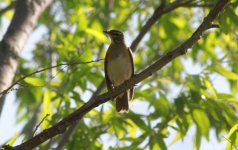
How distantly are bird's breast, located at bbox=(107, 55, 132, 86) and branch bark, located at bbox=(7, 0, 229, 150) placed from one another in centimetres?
256

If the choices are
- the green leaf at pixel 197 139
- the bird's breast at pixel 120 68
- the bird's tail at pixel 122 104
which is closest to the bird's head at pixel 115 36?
the bird's breast at pixel 120 68

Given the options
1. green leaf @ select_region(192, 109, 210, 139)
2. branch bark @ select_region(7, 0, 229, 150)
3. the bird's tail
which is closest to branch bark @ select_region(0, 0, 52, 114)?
branch bark @ select_region(7, 0, 229, 150)

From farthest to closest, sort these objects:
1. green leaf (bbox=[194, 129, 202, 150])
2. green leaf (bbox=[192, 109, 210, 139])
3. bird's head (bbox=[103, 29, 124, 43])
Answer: bird's head (bbox=[103, 29, 124, 43]) → green leaf (bbox=[194, 129, 202, 150]) → green leaf (bbox=[192, 109, 210, 139])

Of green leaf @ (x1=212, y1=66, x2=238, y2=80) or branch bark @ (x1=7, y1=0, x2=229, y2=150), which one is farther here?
green leaf @ (x1=212, y1=66, x2=238, y2=80)

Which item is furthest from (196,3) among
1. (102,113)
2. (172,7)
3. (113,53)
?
(102,113)

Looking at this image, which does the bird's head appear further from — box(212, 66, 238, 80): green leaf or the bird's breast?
box(212, 66, 238, 80): green leaf

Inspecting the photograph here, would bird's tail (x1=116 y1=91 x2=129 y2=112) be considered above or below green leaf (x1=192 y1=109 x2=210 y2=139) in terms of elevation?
above

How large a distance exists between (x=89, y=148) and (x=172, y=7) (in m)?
1.75

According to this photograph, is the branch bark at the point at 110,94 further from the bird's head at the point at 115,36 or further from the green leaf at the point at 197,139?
the bird's head at the point at 115,36

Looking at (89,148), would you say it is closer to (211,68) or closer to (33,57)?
(211,68)

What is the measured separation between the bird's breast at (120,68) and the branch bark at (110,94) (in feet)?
8.39

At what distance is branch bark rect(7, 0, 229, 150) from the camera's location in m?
3.21

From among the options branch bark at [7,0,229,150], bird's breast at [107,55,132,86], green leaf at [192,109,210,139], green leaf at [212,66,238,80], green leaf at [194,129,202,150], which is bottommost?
branch bark at [7,0,229,150]

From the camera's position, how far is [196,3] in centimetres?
576
